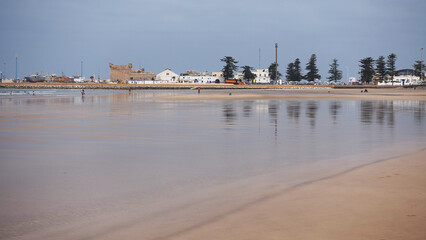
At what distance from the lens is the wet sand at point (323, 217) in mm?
5262

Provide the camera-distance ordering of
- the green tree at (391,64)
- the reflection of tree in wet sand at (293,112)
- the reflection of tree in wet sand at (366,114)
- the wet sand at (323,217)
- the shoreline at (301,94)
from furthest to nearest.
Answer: the green tree at (391,64)
the shoreline at (301,94)
the reflection of tree in wet sand at (293,112)
the reflection of tree in wet sand at (366,114)
the wet sand at (323,217)

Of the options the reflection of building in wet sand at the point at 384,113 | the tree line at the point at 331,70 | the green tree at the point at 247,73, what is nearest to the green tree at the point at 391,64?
the tree line at the point at 331,70

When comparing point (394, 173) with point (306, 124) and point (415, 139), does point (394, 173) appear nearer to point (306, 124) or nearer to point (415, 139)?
point (415, 139)

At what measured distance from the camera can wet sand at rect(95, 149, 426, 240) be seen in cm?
526

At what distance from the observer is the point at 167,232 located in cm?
542

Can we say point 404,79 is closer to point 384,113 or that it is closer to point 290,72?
point 290,72

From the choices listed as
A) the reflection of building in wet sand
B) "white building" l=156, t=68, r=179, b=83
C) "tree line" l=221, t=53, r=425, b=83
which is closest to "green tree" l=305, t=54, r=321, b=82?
"tree line" l=221, t=53, r=425, b=83

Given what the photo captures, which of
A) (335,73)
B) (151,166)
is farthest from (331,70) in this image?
(151,166)

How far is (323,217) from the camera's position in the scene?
19.3ft

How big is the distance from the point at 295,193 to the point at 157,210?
2.37 m

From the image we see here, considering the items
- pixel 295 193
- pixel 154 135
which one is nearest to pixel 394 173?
pixel 295 193

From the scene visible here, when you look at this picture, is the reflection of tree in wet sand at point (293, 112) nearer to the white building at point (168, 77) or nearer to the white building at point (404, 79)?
the white building at point (404, 79)

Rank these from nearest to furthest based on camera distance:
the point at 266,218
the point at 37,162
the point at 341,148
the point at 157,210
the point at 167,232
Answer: the point at 167,232
the point at 266,218
the point at 157,210
the point at 37,162
the point at 341,148

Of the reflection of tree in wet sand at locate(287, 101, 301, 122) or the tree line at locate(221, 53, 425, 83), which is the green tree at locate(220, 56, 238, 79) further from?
the reflection of tree in wet sand at locate(287, 101, 301, 122)
